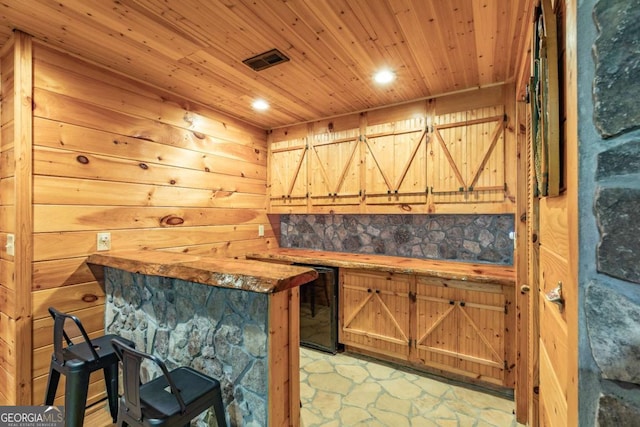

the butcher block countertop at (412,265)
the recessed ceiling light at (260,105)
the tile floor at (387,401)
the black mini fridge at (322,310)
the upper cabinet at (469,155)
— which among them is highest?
the recessed ceiling light at (260,105)

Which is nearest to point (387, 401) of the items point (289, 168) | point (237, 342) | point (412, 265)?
point (412, 265)

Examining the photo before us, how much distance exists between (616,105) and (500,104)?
221 centimetres

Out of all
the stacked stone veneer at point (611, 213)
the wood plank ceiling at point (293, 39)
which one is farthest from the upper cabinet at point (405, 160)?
the stacked stone veneer at point (611, 213)

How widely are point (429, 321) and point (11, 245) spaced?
3.10 m

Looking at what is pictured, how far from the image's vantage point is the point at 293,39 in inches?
76.1

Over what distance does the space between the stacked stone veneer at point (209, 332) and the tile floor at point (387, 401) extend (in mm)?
777

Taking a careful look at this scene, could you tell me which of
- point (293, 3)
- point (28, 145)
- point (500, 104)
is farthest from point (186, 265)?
point (500, 104)

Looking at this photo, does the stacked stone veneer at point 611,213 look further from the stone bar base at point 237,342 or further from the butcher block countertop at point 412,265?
the butcher block countertop at point 412,265

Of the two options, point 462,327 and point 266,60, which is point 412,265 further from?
point 266,60

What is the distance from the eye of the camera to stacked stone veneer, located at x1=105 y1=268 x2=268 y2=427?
1.51m

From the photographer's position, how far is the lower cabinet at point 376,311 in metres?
2.72

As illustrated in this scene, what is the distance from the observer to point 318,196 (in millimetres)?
3506

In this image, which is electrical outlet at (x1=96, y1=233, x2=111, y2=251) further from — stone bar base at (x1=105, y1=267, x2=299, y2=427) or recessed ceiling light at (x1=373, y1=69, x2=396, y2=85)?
recessed ceiling light at (x1=373, y1=69, x2=396, y2=85)

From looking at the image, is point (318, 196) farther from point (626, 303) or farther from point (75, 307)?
point (626, 303)
